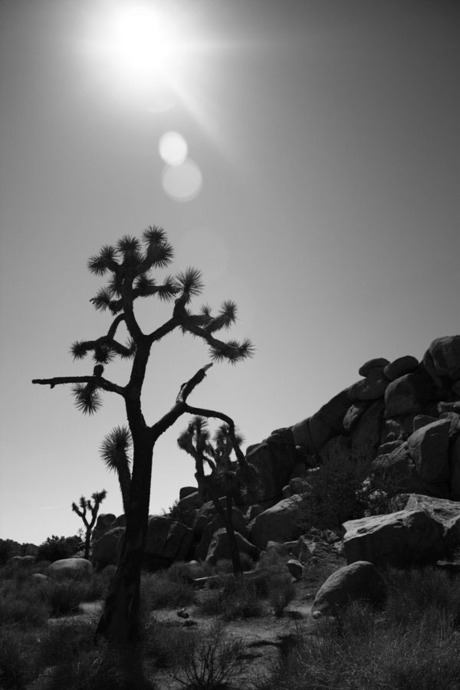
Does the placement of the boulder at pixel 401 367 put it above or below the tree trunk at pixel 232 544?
above

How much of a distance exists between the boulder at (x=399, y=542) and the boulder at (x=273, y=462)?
22765mm

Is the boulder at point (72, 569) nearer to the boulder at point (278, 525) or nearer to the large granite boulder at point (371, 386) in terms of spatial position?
the boulder at point (278, 525)

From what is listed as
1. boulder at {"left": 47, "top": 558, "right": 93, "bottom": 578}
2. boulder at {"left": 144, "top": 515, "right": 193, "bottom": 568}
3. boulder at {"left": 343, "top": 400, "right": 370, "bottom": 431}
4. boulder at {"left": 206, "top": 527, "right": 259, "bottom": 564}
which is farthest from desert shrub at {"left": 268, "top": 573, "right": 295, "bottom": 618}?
boulder at {"left": 343, "top": 400, "right": 370, "bottom": 431}

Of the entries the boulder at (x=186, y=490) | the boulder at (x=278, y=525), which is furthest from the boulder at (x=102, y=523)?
the boulder at (x=278, y=525)

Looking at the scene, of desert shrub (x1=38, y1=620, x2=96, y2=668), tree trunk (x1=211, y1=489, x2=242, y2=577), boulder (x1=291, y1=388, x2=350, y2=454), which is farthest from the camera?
boulder (x1=291, y1=388, x2=350, y2=454)

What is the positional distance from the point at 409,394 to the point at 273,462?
11.8 metres

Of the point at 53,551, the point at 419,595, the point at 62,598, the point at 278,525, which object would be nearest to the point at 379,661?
the point at 419,595

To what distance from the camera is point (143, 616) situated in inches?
332

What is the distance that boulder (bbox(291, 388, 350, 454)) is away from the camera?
1362 inches

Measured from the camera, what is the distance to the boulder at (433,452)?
2103cm

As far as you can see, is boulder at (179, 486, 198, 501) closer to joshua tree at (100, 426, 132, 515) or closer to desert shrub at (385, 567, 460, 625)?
joshua tree at (100, 426, 132, 515)

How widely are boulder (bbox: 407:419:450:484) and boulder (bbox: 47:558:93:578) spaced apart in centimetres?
1672

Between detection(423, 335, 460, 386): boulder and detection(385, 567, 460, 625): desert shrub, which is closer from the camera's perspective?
detection(385, 567, 460, 625): desert shrub

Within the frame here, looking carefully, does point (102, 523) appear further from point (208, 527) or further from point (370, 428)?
point (370, 428)
